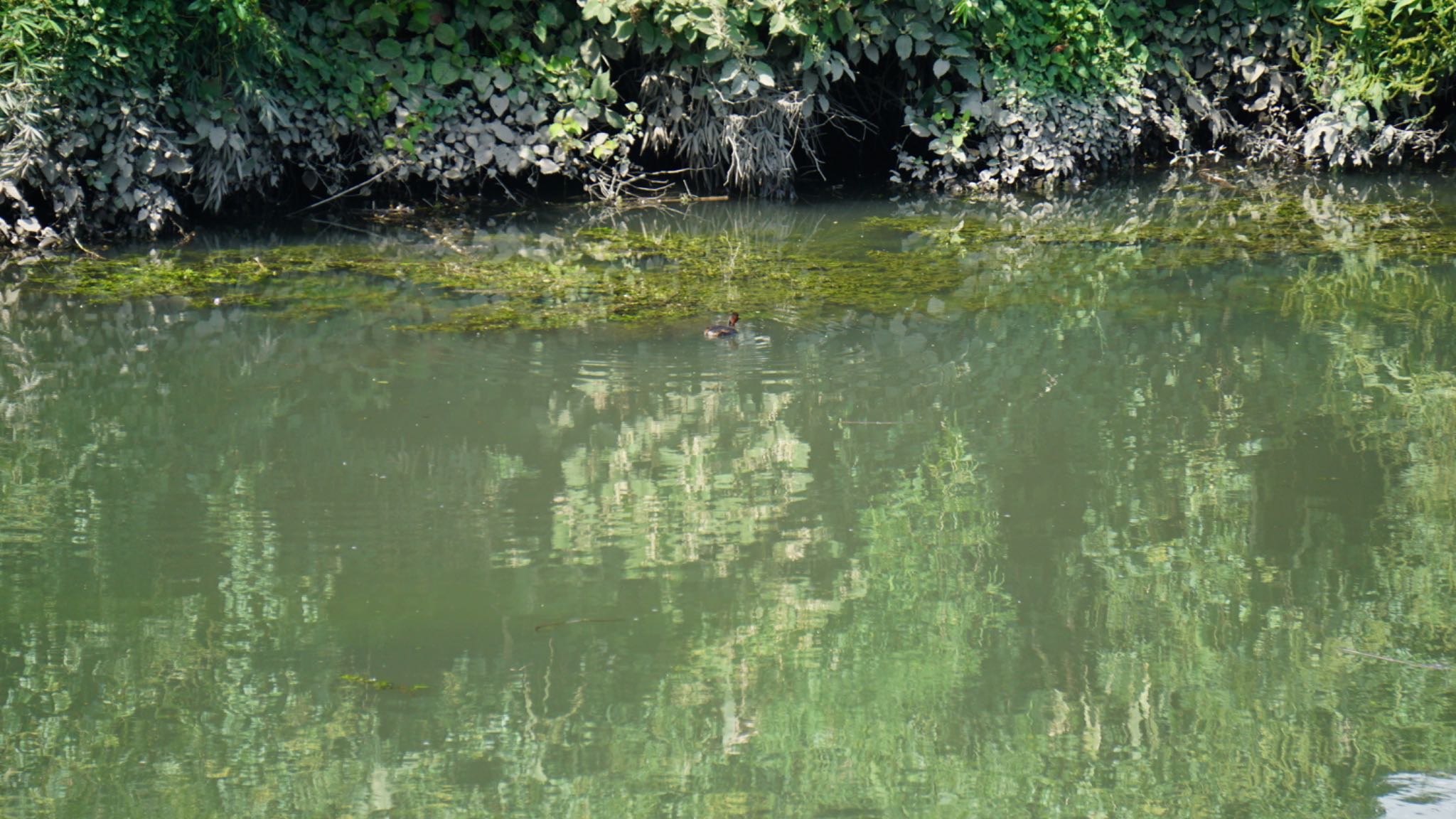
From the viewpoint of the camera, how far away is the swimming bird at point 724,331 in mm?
5938

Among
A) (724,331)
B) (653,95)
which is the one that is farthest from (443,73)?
(724,331)

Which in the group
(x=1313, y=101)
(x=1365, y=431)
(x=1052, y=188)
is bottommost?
(x=1365, y=431)

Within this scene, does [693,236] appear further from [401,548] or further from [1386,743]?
[1386,743]

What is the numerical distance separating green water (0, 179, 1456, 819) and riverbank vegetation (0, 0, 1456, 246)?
150 cm

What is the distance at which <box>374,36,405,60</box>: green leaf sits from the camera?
28.3 ft

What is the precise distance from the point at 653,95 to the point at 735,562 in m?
5.74

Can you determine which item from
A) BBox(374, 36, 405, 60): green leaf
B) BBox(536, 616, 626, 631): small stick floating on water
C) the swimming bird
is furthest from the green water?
BBox(374, 36, 405, 60): green leaf

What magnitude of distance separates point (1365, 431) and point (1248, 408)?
403 millimetres

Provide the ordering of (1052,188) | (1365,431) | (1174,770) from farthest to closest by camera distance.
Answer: (1052,188) < (1365,431) < (1174,770)

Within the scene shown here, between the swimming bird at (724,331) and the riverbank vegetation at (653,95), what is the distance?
119 inches

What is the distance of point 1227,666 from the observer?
3.49 metres

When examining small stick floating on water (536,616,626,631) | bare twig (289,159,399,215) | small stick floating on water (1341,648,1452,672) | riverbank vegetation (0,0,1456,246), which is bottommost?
small stick floating on water (536,616,626,631)

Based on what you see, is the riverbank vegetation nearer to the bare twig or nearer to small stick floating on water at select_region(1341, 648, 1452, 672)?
the bare twig

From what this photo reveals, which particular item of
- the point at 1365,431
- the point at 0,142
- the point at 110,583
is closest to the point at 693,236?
the point at 0,142
